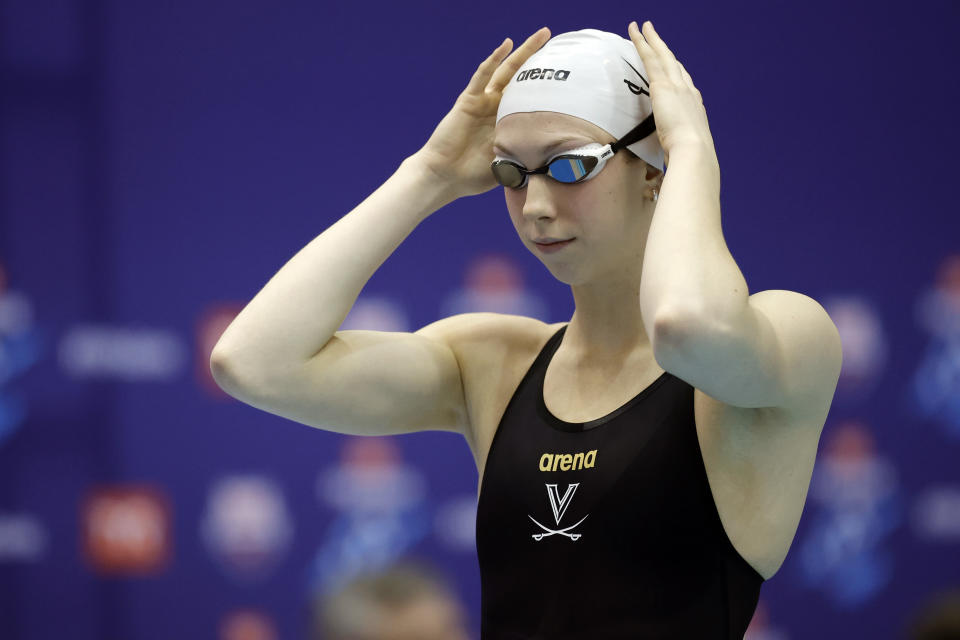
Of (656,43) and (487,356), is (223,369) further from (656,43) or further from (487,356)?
(656,43)

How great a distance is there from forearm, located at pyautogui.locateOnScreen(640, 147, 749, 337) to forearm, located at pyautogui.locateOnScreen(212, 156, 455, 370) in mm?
608

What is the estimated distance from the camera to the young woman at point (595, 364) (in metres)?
1.61

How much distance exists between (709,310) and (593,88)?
518 mm

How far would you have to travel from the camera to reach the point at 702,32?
3.93 meters

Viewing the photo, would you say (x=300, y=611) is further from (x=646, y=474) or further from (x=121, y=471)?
(x=646, y=474)

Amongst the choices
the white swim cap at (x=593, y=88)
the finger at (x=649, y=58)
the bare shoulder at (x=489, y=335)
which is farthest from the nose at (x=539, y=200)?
the bare shoulder at (x=489, y=335)

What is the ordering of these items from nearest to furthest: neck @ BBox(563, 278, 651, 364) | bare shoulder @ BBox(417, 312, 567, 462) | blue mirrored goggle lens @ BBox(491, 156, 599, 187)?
blue mirrored goggle lens @ BBox(491, 156, 599, 187), neck @ BBox(563, 278, 651, 364), bare shoulder @ BBox(417, 312, 567, 462)

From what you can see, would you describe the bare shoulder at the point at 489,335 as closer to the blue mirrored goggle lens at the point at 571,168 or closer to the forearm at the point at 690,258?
the blue mirrored goggle lens at the point at 571,168

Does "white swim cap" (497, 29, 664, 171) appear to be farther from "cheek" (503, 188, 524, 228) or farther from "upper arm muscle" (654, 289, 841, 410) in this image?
"upper arm muscle" (654, 289, 841, 410)

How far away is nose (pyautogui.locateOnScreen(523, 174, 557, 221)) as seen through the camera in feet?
5.85

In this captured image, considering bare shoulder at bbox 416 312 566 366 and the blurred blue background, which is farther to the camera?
the blurred blue background

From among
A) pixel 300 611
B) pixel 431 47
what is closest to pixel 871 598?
pixel 300 611

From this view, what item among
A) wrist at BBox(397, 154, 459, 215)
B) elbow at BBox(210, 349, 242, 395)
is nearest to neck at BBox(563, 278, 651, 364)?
wrist at BBox(397, 154, 459, 215)

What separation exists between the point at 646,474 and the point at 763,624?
8.20 feet
